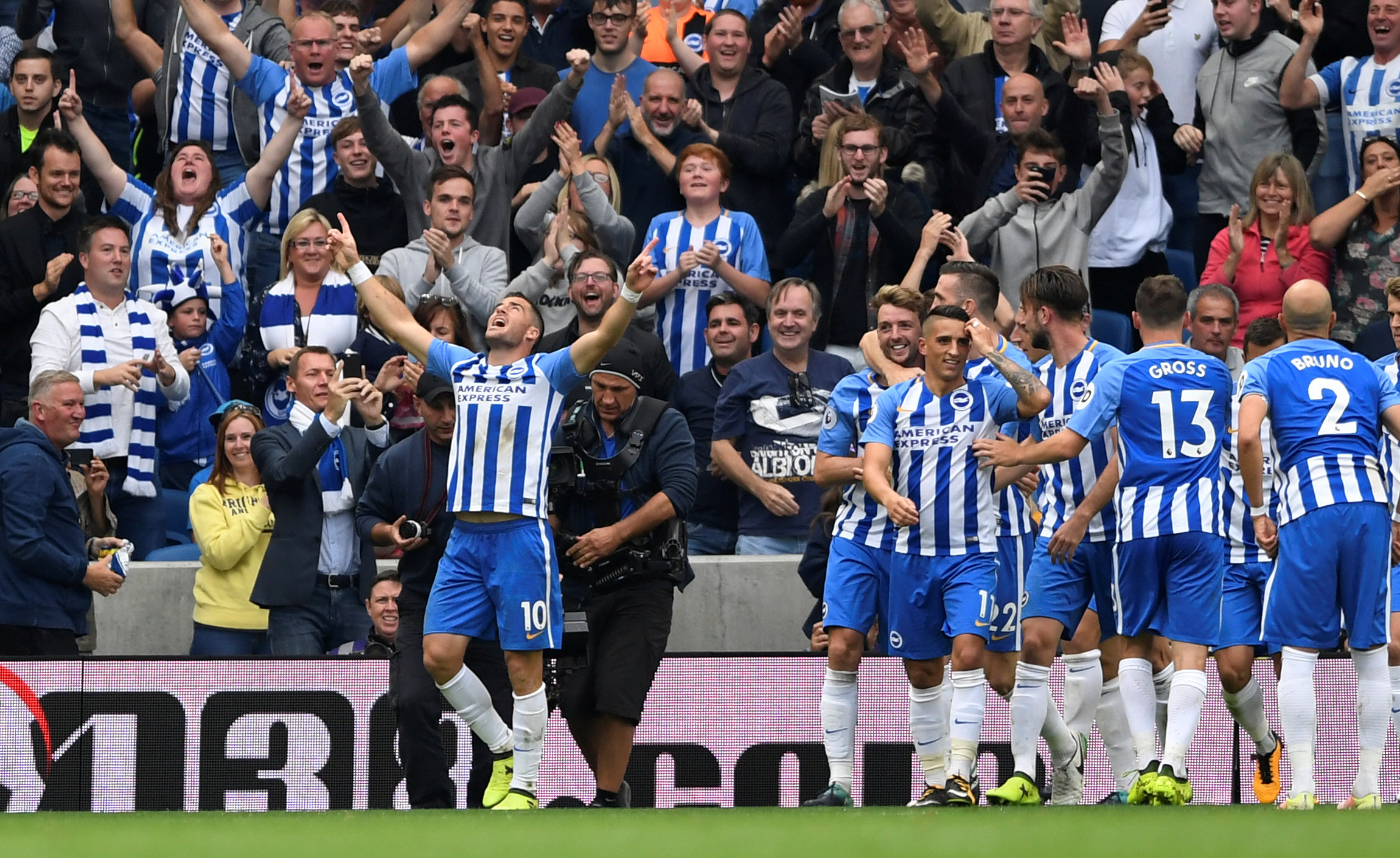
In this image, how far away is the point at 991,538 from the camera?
8211mm

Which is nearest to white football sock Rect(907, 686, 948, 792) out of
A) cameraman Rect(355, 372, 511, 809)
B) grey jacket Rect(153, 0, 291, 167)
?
cameraman Rect(355, 372, 511, 809)

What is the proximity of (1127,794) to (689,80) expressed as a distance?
6828 mm

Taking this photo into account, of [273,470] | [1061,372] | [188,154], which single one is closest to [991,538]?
[1061,372]

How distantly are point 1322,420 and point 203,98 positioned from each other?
8.65 metres

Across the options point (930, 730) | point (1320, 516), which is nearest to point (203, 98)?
point (930, 730)

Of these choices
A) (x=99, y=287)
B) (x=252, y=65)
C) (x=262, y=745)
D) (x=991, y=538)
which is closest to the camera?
(x=991, y=538)

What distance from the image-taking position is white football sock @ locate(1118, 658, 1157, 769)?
27.1 feet

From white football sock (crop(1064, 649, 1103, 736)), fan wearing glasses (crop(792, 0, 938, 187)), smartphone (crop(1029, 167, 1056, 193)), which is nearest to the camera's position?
white football sock (crop(1064, 649, 1103, 736))

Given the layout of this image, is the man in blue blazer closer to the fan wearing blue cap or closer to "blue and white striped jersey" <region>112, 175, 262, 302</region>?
the fan wearing blue cap

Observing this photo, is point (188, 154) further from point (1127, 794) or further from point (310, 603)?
point (1127, 794)

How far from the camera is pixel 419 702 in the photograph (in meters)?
8.98

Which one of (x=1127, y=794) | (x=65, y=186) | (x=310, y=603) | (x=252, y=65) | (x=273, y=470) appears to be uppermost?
(x=252, y=65)

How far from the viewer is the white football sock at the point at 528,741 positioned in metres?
8.35

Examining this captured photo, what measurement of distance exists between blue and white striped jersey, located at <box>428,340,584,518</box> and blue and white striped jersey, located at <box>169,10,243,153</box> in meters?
5.74
